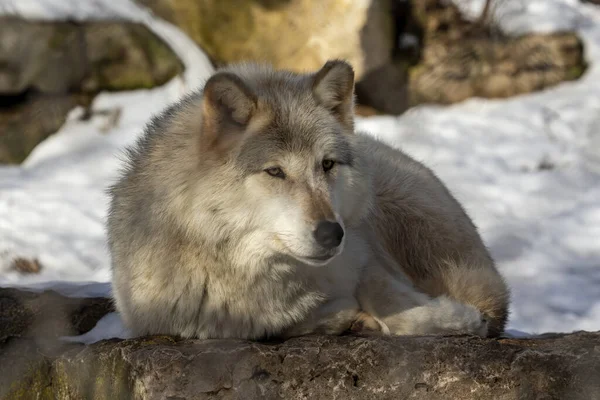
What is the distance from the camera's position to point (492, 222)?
7.23 metres

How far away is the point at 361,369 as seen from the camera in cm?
285

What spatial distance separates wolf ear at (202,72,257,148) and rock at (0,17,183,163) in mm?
4215

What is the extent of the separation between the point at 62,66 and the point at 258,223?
16.7ft

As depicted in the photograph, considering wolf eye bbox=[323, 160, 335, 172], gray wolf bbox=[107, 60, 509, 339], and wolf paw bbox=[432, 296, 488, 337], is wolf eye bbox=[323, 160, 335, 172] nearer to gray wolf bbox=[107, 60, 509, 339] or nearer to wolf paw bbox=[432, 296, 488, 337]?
gray wolf bbox=[107, 60, 509, 339]

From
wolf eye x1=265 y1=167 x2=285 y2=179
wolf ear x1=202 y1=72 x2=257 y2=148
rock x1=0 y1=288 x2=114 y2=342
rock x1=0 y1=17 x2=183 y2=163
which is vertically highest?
wolf ear x1=202 y1=72 x2=257 y2=148

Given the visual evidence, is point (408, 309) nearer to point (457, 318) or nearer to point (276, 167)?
point (457, 318)

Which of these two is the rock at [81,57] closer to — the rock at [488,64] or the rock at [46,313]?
the rock at [488,64]

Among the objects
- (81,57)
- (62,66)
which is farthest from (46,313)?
(81,57)

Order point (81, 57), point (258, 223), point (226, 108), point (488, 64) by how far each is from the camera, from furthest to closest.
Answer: point (488, 64) → point (81, 57) → point (226, 108) → point (258, 223)

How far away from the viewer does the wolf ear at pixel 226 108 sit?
295 centimetres

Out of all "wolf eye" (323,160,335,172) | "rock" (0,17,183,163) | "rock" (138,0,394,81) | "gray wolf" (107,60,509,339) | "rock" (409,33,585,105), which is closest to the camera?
"gray wolf" (107,60,509,339)

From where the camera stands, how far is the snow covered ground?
6270 millimetres

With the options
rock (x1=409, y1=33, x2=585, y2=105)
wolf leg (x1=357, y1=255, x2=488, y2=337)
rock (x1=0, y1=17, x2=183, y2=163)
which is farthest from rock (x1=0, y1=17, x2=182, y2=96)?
wolf leg (x1=357, y1=255, x2=488, y2=337)

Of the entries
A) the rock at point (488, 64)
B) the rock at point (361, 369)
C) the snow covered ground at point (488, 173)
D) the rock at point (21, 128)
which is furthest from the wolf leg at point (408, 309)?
the rock at point (488, 64)
